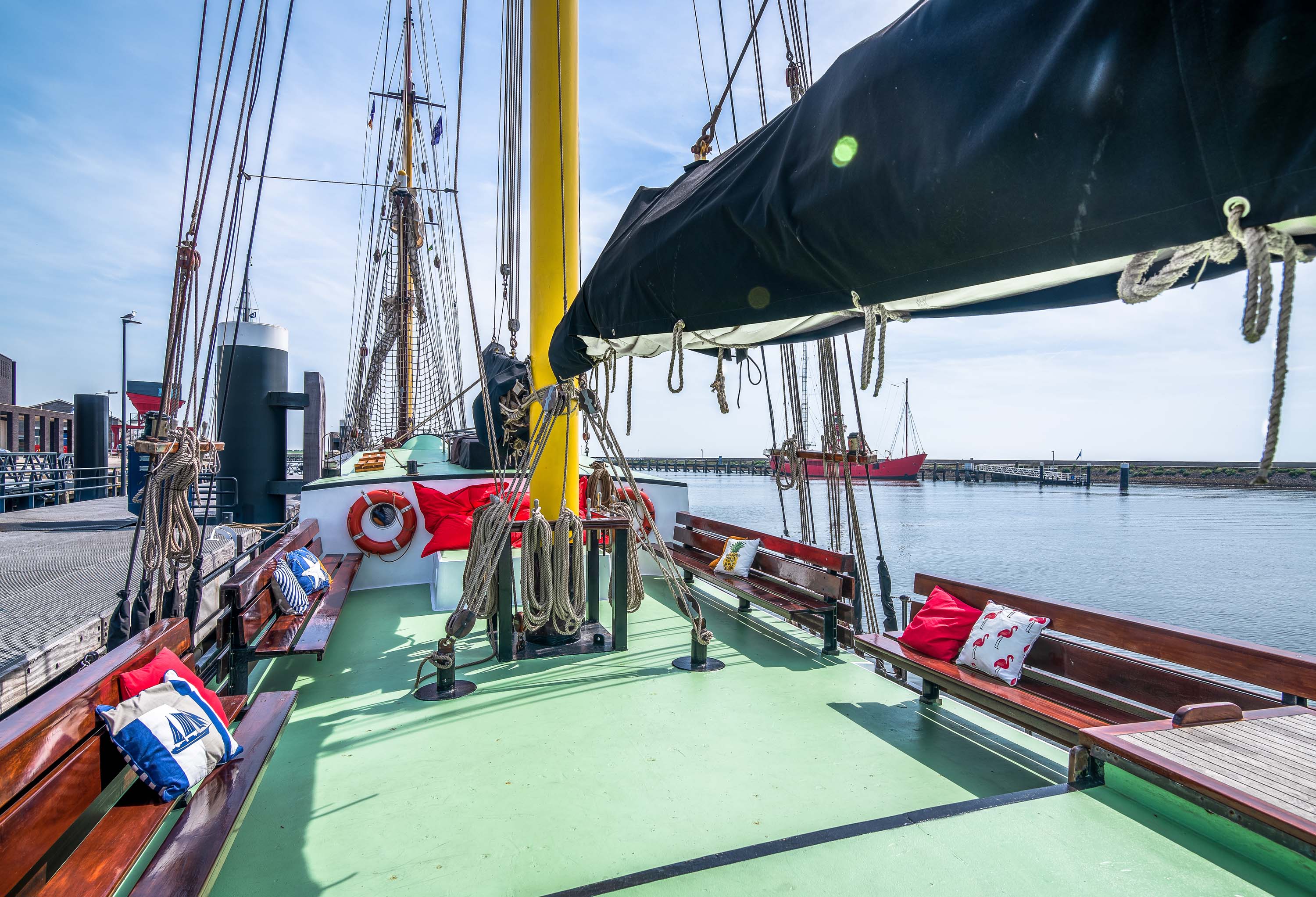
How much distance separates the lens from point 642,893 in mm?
A: 1793

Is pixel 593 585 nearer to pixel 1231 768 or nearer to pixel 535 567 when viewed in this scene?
pixel 535 567

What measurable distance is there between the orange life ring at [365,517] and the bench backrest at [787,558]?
273 centimetres

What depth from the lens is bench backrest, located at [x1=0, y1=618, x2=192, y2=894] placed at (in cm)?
155

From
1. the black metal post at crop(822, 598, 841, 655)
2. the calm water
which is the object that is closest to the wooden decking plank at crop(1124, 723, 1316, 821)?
the black metal post at crop(822, 598, 841, 655)

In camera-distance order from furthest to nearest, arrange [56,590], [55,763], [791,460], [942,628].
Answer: [791,460]
[56,590]
[942,628]
[55,763]

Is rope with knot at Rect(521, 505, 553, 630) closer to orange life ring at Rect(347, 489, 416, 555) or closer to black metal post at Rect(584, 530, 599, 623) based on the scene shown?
black metal post at Rect(584, 530, 599, 623)

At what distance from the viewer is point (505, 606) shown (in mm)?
4008

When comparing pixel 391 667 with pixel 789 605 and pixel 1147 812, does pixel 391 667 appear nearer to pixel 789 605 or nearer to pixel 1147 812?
pixel 789 605

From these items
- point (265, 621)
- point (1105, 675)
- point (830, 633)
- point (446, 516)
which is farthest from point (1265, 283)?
point (446, 516)

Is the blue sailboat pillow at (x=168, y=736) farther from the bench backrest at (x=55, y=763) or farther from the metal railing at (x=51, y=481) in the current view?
the metal railing at (x=51, y=481)

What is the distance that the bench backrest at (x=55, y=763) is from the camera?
60.9 inches

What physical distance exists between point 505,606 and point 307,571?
5.43 feet

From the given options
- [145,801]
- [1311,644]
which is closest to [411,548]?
[145,801]

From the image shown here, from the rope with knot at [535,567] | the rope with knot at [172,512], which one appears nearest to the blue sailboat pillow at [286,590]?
the rope with knot at [172,512]
